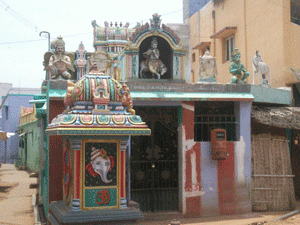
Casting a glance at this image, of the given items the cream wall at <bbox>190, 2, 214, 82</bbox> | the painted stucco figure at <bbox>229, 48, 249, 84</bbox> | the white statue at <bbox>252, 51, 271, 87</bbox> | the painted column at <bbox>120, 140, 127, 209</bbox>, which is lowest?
the painted column at <bbox>120, 140, 127, 209</bbox>

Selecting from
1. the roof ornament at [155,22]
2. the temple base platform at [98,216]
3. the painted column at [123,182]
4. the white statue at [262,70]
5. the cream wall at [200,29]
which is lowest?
the temple base platform at [98,216]

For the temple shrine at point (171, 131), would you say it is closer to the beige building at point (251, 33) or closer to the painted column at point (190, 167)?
the painted column at point (190, 167)

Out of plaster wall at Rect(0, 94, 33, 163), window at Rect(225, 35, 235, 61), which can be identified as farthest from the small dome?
plaster wall at Rect(0, 94, 33, 163)

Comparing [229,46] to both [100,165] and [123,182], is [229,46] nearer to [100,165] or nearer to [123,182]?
[123,182]

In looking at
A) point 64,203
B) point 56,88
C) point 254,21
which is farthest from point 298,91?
point 64,203

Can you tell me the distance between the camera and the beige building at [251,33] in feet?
51.2

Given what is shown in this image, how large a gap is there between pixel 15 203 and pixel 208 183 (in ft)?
23.3

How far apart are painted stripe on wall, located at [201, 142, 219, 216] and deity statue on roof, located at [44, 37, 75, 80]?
412 centimetres

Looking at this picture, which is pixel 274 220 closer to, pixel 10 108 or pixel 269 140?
pixel 269 140

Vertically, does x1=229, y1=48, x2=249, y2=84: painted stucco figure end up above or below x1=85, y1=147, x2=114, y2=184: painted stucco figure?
above

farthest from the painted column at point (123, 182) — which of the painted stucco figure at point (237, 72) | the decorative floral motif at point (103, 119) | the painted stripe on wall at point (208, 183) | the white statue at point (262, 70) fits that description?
the white statue at point (262, 70)

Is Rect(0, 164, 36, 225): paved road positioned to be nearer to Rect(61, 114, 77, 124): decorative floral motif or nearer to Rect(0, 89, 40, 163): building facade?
Rect(61, 114, 77, 124): decorative floral motif

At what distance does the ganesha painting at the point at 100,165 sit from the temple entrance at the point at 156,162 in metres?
3.27

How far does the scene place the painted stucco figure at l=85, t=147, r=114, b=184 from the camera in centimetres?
798
